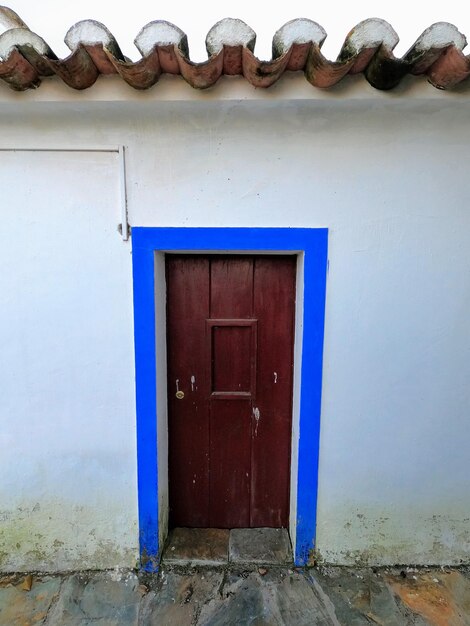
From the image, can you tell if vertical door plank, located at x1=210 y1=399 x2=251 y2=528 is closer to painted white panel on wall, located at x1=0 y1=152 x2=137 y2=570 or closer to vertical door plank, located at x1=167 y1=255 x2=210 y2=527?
vertical door plank, located at x1=167 y1=255 x2=210 y2=527

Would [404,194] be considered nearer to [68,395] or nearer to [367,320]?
[367,320]

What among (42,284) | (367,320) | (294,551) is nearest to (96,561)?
(294,551)

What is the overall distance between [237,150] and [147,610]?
9.49 feet

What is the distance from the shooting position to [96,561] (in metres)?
2.45

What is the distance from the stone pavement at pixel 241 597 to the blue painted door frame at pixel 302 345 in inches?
7.1

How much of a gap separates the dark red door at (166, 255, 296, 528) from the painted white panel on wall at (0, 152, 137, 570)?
39 centimetres

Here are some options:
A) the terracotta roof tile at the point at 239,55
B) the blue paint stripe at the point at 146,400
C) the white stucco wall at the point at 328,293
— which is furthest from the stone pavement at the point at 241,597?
the terracotta roof tile at the point at 239,55

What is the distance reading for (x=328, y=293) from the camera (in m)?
2.22

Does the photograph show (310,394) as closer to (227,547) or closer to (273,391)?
(273,391)

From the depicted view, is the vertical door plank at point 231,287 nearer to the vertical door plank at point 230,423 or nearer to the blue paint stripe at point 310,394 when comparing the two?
the vertical door plank at point 230,423

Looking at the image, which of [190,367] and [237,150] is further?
[190,367]

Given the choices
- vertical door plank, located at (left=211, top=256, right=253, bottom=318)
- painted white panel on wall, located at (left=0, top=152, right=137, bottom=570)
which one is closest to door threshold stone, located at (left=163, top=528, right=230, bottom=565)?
painted white panel on wall, located at (left=0, top=152, right=137, bottom=570)

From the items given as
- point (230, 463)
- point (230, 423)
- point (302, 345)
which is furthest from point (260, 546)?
point (302, 345)

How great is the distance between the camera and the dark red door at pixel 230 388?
2.45 m
